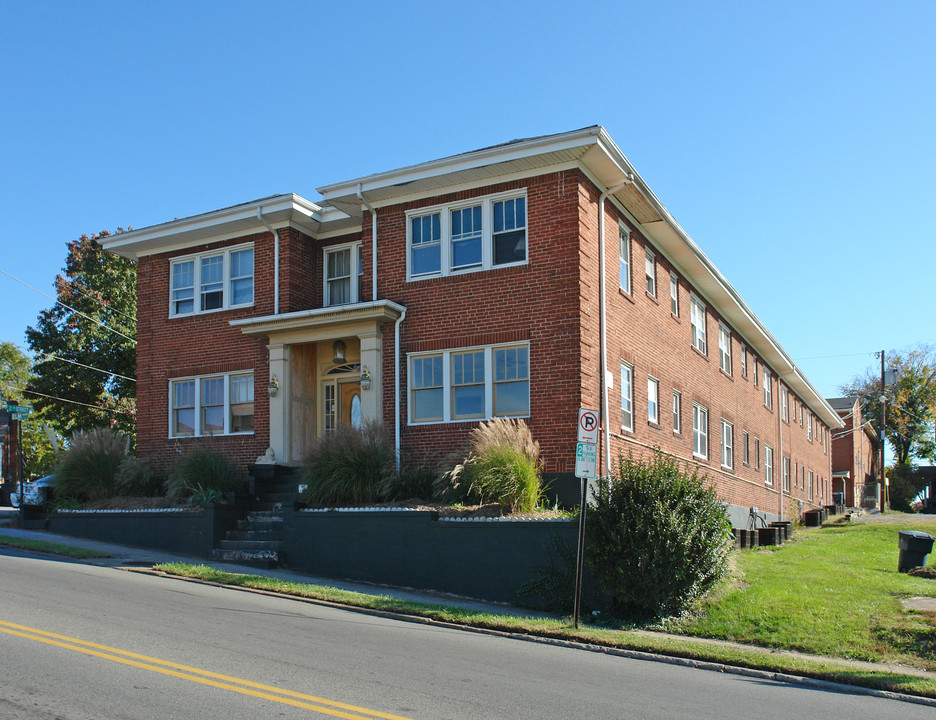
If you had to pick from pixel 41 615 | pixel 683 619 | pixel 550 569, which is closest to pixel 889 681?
pixel 683 619

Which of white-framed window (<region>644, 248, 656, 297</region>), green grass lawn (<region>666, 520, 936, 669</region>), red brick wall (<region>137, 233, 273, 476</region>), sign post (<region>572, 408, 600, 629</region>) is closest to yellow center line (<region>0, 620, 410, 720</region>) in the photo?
sign post (<region>572, 408, 600, 629</region>)

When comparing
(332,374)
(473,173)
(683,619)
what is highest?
(473,173)

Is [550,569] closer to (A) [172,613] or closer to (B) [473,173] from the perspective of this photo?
(A) [172,613]

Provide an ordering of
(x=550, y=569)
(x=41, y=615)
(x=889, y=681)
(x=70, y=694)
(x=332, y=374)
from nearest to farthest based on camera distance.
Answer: (x=70, y=694) → (x=889, y=681) → (x=41, y=615) → (x=550, y=569) → (x=332, y=374)

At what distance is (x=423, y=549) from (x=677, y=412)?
32.7 feet

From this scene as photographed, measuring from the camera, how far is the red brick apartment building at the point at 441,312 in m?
17.7

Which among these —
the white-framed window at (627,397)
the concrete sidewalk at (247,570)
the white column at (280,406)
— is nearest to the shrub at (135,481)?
the concrete sidewalk at (247,570)

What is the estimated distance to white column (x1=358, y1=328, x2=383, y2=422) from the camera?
19.1 m

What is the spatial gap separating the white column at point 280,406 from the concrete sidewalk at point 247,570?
11.5 feet

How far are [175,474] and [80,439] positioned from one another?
3.43m

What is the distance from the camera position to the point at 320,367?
21.8 m

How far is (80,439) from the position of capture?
854 inches

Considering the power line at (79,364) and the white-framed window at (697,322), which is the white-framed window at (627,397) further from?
the power line at (79,364)

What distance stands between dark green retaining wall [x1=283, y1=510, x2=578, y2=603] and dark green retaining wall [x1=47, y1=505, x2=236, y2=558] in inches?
66.9
